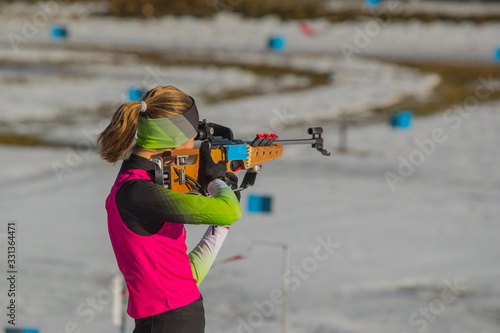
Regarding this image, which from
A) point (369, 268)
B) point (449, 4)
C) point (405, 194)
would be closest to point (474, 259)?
point (369, 268)

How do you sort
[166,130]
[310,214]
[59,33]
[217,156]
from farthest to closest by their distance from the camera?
1. [59,33]
2. [310,214]
3. [217,156]
4. [166,130]

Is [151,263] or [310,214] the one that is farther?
[310,214]

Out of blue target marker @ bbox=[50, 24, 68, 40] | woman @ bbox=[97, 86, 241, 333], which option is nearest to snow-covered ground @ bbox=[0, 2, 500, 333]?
woman @ bbox=[97, 86, 241, 333]

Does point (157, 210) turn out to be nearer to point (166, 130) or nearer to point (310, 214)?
point (166, 130)

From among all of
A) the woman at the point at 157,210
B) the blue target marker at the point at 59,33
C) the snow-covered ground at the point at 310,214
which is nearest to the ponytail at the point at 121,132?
the woman at the point at 157,210

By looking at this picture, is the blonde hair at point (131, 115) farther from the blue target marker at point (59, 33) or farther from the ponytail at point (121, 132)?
the blue target marker at point (59, 33)

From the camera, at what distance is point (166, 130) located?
5.95 feet

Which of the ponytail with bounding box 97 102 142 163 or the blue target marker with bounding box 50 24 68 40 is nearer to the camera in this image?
the ponytail with bounding box 97 102 142 163

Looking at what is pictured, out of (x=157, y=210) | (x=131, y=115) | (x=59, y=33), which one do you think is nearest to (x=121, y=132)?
(x=131, y=115)

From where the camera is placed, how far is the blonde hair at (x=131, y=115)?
1.76 metres

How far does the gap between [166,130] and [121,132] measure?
12 centimetres

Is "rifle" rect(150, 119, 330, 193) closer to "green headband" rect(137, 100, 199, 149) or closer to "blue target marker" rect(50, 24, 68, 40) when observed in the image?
"green headband" rect(137, 100, 199, 149)

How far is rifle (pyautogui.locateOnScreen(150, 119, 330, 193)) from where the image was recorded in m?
1.83

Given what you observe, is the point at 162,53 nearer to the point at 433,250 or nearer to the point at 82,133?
the point at 82,133
